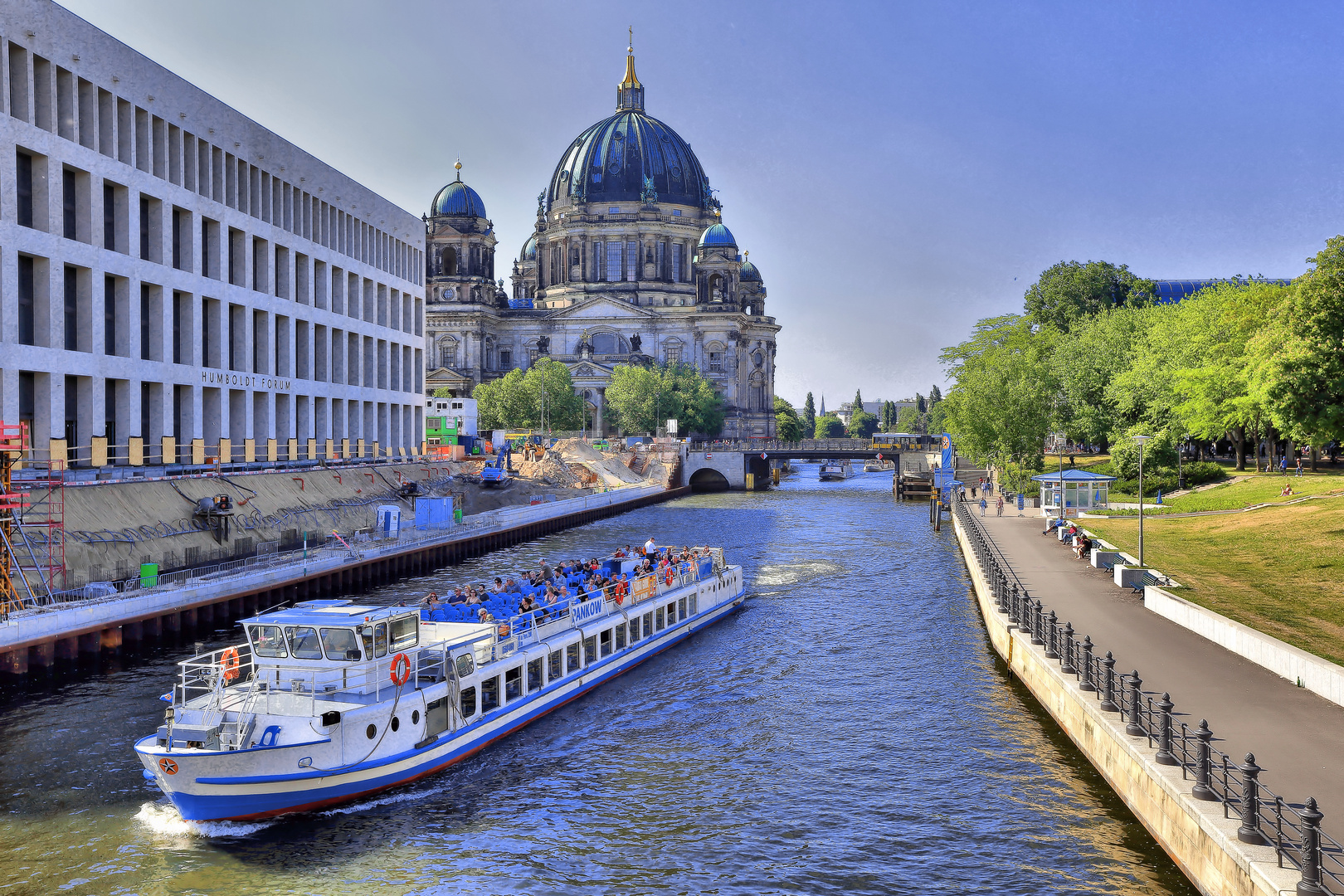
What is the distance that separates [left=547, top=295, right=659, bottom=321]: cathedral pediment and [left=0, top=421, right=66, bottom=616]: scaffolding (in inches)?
5739

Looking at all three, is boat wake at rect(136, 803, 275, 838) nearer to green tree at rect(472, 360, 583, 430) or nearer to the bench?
the bench

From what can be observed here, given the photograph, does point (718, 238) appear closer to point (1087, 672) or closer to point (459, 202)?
point (459, 202)

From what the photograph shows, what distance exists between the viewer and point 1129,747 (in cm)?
2186

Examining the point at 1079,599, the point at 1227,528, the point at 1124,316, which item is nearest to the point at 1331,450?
the point at 1124,316

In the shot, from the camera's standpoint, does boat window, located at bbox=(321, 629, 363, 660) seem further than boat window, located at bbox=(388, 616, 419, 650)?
No

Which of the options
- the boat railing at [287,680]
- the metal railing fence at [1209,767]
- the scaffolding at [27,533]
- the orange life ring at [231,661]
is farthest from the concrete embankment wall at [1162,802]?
the scaffolding at [27,533]

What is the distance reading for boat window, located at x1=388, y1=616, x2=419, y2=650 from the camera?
26797 millimetres

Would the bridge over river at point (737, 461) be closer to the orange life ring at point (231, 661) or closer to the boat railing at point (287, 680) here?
the orange life ring at point (231, 661)

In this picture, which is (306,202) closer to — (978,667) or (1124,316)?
(978,667)

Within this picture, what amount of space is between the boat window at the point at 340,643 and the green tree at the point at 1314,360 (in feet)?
150

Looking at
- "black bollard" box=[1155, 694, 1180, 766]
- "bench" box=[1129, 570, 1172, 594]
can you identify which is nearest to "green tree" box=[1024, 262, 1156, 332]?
Answer: "bench" box=[1129, 570, 1172, 594]

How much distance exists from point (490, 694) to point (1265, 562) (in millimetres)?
34924

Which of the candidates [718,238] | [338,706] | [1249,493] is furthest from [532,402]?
[338,706]

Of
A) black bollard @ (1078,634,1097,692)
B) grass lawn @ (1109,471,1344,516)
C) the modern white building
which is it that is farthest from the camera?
grass lawn @ (1109,471,1344,516)
